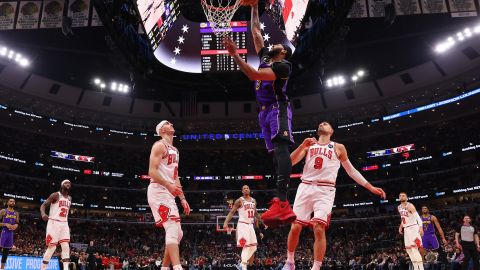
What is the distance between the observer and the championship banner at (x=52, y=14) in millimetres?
20672

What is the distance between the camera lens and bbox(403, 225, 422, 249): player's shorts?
12.4 metres

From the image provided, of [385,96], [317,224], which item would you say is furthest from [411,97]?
[317,224]

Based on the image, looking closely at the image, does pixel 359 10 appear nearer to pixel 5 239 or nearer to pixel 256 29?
pixel 256 29

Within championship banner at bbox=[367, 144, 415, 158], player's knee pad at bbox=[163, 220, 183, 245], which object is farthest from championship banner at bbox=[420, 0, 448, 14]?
championship banner at bbox=[367, 144, 415, 158]

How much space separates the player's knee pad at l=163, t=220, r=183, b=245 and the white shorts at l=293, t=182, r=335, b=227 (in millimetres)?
1961

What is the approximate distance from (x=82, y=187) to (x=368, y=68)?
31.8 m

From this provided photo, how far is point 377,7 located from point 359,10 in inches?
35.0

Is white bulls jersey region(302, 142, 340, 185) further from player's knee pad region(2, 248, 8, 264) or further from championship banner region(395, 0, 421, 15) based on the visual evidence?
championship banner region(395, 0, 421, 15)

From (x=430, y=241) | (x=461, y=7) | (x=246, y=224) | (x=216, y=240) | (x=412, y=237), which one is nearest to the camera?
(x=412, y=237)

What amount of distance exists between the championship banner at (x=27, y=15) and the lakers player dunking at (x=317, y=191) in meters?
18.0

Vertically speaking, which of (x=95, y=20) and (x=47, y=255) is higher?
(x=95, y=20)

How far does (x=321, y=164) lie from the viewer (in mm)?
7246

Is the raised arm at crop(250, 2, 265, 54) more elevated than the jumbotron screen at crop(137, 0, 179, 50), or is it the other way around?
the jumbotron screen at crop(137, 0, 179, 50)

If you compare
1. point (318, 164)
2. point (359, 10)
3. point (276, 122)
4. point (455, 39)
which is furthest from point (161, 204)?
point (455, 39)
